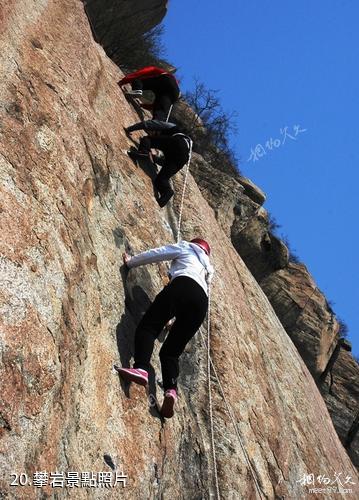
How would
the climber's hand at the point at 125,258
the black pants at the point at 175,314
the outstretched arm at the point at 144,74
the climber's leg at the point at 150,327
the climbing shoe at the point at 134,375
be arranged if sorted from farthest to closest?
1. the outstretched arm at the point at 144,74
2. the climber's hand at the point at 125,258
3. the black pants at the point at 175,314
4. the climber's leg at the point at 150,327
5. the climbing shoe at the point at 134,375

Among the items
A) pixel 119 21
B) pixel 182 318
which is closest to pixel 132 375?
pixel 182 318

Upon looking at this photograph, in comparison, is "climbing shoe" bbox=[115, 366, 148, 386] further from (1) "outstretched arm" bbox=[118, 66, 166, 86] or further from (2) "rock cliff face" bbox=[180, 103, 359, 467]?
(2) "rock cliff face" bbox=[180, 103, 359, 467]

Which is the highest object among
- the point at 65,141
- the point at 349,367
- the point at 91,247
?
the point at 349,367

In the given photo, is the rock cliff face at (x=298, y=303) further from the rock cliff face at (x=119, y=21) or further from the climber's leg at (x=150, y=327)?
the climber's leg at (x=150, y=327)

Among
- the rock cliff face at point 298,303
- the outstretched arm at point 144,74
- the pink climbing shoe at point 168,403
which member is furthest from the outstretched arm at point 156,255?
the rock cliff face at point 298,303

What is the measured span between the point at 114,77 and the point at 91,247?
5323 millimetres

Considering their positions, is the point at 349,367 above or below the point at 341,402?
above

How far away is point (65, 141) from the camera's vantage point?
621 centimetres

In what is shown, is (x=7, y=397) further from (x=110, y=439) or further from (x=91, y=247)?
(x=91, y=247)

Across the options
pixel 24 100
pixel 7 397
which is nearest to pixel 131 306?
pixel 24 100

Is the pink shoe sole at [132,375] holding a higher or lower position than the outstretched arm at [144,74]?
lower

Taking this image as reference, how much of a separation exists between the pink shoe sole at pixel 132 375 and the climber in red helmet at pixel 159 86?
19.2 ft

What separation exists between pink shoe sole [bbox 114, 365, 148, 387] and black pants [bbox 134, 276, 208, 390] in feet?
1.56

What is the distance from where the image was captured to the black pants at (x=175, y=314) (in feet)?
19.3
